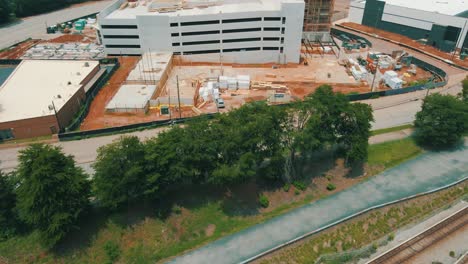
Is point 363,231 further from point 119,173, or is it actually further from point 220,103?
point 220,103

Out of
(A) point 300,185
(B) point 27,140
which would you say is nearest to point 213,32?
(B) point 27,140

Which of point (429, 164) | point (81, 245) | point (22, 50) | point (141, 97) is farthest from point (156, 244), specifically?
point (22, 50)

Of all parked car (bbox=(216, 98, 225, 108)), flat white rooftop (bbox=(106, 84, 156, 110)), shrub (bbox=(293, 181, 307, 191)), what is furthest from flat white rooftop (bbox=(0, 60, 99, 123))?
shrub (bbox=(293, 181, 307, 191))

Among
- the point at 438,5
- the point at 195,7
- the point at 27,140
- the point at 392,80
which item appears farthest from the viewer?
the point at 438,5

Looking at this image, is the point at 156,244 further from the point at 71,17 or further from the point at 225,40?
the point at 71,17

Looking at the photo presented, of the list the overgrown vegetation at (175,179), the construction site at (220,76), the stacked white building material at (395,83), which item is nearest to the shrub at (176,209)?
the overgrown vegetation at (175,179)

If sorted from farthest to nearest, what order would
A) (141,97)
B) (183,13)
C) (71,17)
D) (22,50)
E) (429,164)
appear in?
(71,17), (22,50), (183,13), (141,97), (429,164)
